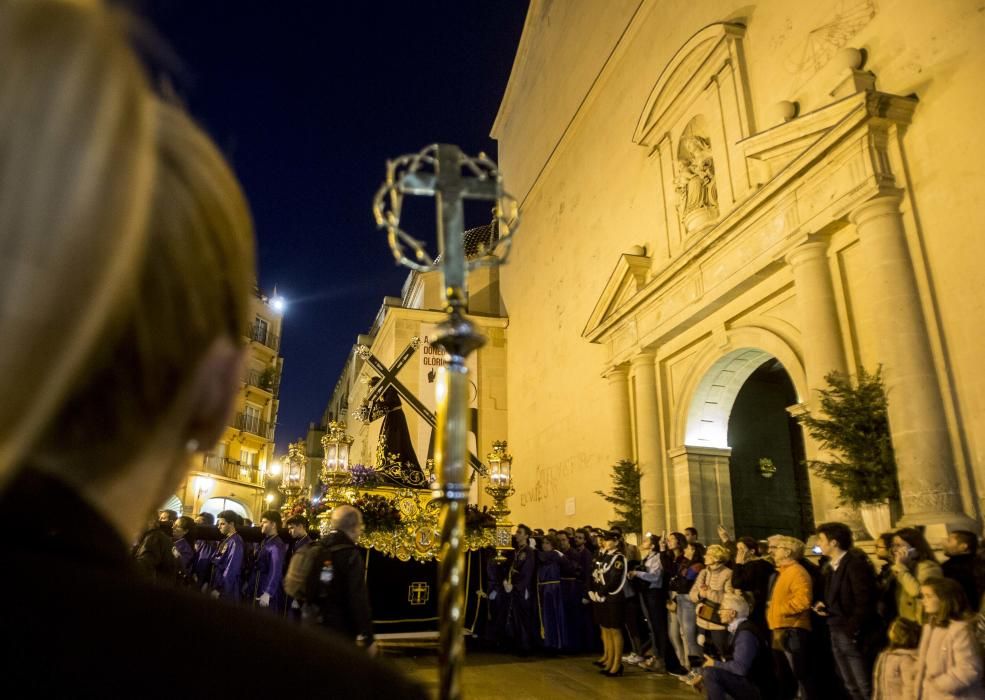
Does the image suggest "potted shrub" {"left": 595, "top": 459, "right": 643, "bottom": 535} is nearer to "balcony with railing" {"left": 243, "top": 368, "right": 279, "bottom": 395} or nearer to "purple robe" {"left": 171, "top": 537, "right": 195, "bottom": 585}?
"purple robe" {"left": 171, "top": 537, "right": 195, "bottom": 585}

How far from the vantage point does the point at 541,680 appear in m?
8.06

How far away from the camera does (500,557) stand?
10.2 m

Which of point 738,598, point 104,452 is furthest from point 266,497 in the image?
point 104,452

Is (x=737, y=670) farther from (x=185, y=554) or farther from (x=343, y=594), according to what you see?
(x=185, y=554)

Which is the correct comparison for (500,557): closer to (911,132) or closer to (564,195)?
(911,132)

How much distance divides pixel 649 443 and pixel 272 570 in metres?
7.63

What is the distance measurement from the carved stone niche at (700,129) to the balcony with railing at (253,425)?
23.7 metres


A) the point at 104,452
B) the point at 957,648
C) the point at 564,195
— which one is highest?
the point at 564,195

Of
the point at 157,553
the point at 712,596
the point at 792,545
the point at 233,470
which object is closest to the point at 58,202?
the point at 792,545

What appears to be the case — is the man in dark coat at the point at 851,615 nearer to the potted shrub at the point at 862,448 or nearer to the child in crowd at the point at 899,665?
the child in crowd at the point at 899,665

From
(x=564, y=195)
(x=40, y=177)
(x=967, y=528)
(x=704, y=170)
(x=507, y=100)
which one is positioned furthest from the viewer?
(x=507, y=100)

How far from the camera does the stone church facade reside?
757 cm

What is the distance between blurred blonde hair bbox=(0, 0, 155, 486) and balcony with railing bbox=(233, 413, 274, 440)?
1280 inches

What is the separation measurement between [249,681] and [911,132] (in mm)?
9659
